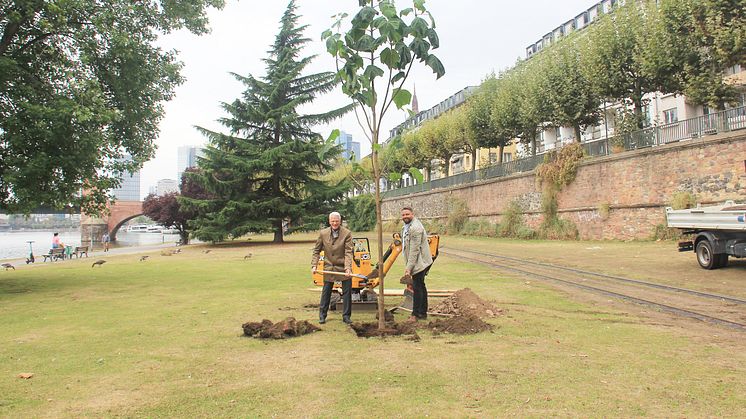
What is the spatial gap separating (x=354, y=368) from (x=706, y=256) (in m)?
13.0

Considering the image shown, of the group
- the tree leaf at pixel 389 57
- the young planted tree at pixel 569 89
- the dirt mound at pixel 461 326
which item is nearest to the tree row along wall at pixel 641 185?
the young planted tree at pixel 569 89

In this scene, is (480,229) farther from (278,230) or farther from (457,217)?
(278,230)

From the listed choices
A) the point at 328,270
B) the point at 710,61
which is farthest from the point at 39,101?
the point at 710,61

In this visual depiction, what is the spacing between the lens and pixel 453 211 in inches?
1768

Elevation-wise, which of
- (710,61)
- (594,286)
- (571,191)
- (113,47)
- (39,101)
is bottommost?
(594,286)

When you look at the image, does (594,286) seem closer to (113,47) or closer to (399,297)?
(399,297)

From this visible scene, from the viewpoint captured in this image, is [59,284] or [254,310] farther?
[59,284]

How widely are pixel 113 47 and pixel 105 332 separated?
9.90m

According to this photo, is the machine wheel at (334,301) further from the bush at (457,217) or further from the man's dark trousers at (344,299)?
the bush at (457,217)

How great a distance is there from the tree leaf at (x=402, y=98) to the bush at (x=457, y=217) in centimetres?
3653

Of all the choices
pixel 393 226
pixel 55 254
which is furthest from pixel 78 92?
pixel 393 226

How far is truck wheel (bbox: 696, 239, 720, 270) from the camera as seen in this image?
13.7 m

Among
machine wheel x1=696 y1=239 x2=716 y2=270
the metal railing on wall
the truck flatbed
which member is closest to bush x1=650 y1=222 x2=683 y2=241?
the metal railing on wall

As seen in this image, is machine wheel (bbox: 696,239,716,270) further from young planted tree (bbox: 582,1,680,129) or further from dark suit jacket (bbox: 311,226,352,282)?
young planted tree (bbox: 582,1,680,129)
